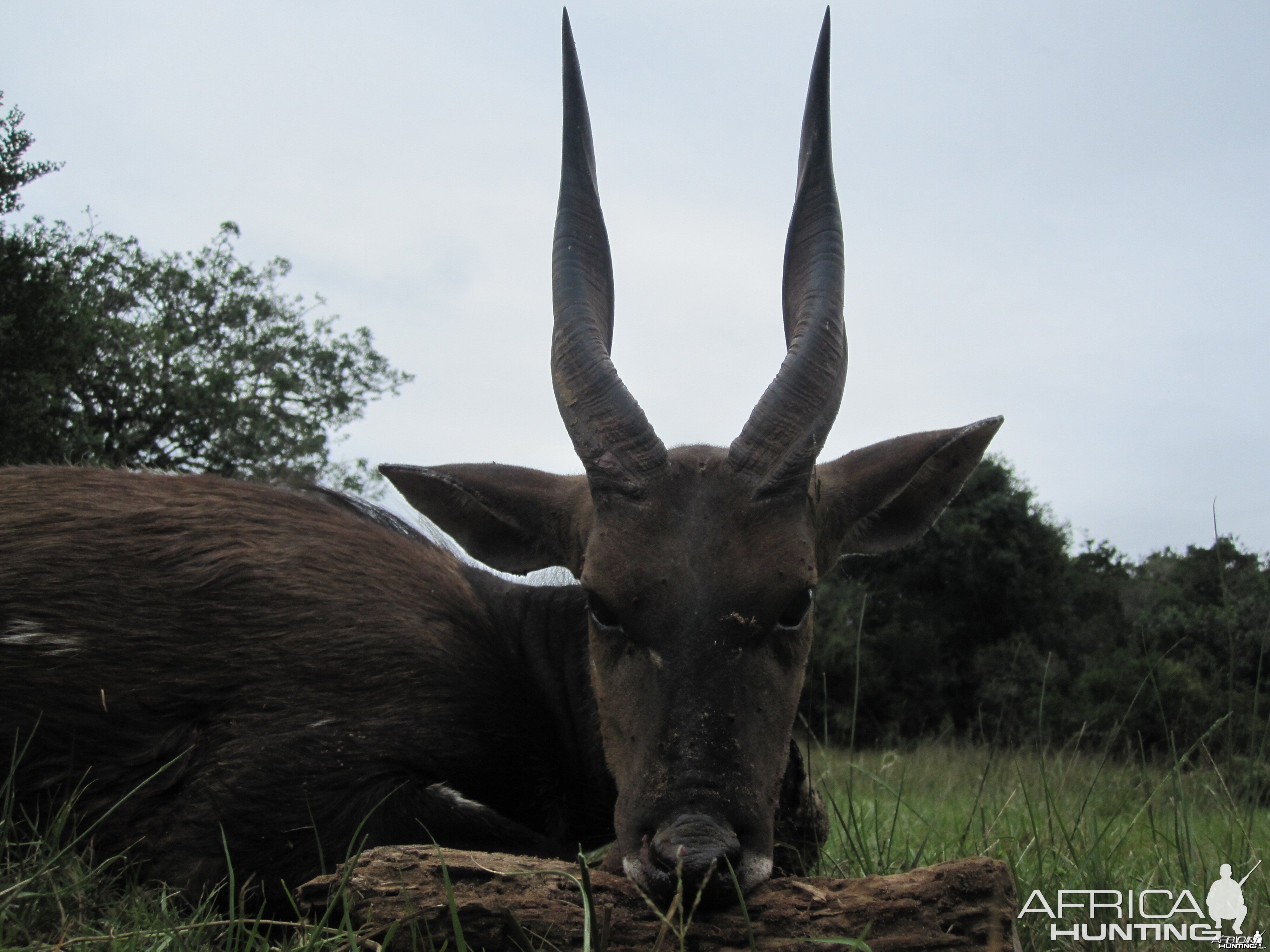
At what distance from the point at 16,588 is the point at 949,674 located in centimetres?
2477

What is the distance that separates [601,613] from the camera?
11.9ft

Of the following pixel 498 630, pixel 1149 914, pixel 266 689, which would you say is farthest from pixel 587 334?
pixel 1149 914

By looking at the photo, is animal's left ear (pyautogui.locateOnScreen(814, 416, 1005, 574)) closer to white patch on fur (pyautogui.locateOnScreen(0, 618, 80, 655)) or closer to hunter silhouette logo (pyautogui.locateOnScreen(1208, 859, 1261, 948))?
hunter silhouette logo (pyautogui.locateOnScreen(1208, 859, 1261, 948))

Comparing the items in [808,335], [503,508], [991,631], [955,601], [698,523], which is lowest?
[991,631]

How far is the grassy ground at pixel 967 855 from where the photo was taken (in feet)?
8.63

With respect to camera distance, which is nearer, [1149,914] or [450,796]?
[1149,914]

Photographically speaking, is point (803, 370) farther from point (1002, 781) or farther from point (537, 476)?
point (1002, 781)

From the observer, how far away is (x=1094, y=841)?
3500 mm

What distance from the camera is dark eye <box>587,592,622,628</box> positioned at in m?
3.56

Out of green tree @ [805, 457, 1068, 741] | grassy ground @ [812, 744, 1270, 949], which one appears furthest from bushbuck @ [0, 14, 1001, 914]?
green tree @ [805, 457, 1068, 741]

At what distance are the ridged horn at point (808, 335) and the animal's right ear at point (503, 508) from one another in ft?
3.16

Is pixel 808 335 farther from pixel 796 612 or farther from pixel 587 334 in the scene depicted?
pixel 796 612

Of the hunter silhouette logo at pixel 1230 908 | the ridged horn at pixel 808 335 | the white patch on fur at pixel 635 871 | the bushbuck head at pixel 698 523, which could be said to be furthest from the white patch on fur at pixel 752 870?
the hunter silhouette logo at pixel 1230 908

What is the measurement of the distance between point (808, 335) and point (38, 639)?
3161 mm
